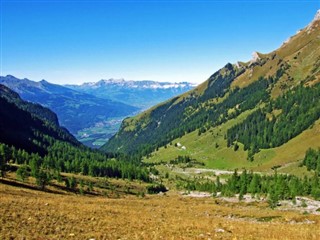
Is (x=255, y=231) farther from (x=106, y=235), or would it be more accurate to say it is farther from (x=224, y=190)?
(x=224, y=190)

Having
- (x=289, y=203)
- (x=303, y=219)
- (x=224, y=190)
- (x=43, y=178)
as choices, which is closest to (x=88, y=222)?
(x=303, y=219)

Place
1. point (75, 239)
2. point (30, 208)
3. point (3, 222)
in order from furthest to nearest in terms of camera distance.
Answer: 1. point (30, 208)
2. point (3, 222)
3. point (75, 239)

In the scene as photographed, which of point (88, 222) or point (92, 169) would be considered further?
point (92, 169)

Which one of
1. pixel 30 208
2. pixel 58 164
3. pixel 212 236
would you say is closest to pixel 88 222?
pixel 30 208

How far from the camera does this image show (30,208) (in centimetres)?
4738

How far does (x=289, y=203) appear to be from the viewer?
11538 cm

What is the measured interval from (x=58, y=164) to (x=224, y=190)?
3492 inches

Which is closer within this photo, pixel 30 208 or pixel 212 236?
pixel 212 236

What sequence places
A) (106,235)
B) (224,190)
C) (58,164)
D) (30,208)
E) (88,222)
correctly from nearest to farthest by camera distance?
(106,235)
(88,222)
(30,208)
(224,190)
(58,164)

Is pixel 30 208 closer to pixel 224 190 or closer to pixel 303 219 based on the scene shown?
pixel 303 219


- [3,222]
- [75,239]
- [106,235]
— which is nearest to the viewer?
[75,239]

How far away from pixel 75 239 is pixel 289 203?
325 feet

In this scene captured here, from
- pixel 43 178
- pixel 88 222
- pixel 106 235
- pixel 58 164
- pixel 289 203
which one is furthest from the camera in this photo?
pixel 58 164

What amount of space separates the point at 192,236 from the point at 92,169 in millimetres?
170378
